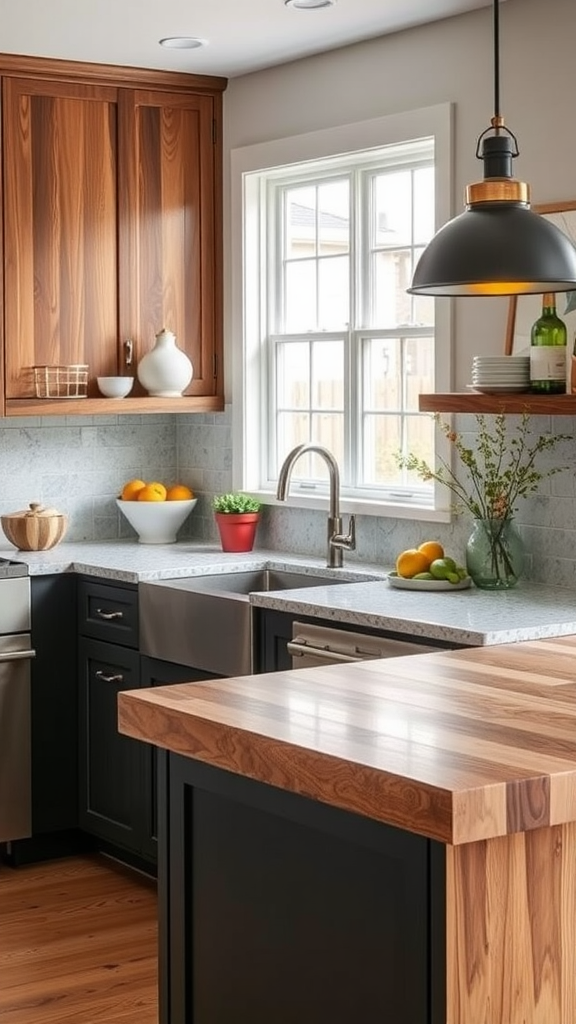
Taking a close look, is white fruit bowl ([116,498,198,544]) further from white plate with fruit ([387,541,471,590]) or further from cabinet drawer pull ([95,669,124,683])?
white plate with fruit ([387,541,471,590])

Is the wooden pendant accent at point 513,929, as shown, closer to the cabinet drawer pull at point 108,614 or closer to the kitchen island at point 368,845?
the kitchen island at point 368,845

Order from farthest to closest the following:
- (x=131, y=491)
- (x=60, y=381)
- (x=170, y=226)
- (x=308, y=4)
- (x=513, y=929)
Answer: (x=131, y=491) < (x=170, y=226) < (x=60, y=381) < (x=308, y=4) < (x=513, y=929)

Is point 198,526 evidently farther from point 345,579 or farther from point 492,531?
point 492,531

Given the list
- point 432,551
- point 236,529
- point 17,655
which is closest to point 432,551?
point 432,551

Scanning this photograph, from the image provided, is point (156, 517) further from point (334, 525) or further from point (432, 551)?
point (432, 551)

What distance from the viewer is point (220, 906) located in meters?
2.59

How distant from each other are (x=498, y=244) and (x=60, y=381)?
2.77 metres

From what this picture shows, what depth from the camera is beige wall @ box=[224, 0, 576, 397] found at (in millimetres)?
4112

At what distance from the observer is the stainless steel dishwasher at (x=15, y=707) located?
186 inches

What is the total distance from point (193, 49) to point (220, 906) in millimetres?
3150

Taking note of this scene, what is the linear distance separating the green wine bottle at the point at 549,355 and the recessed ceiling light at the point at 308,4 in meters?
1.09

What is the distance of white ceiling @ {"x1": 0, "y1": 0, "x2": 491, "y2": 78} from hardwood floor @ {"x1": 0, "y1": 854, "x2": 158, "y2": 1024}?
264 cm

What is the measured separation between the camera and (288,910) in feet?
8.01

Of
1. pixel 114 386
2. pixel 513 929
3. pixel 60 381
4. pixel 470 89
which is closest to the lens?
pixel 513 929
